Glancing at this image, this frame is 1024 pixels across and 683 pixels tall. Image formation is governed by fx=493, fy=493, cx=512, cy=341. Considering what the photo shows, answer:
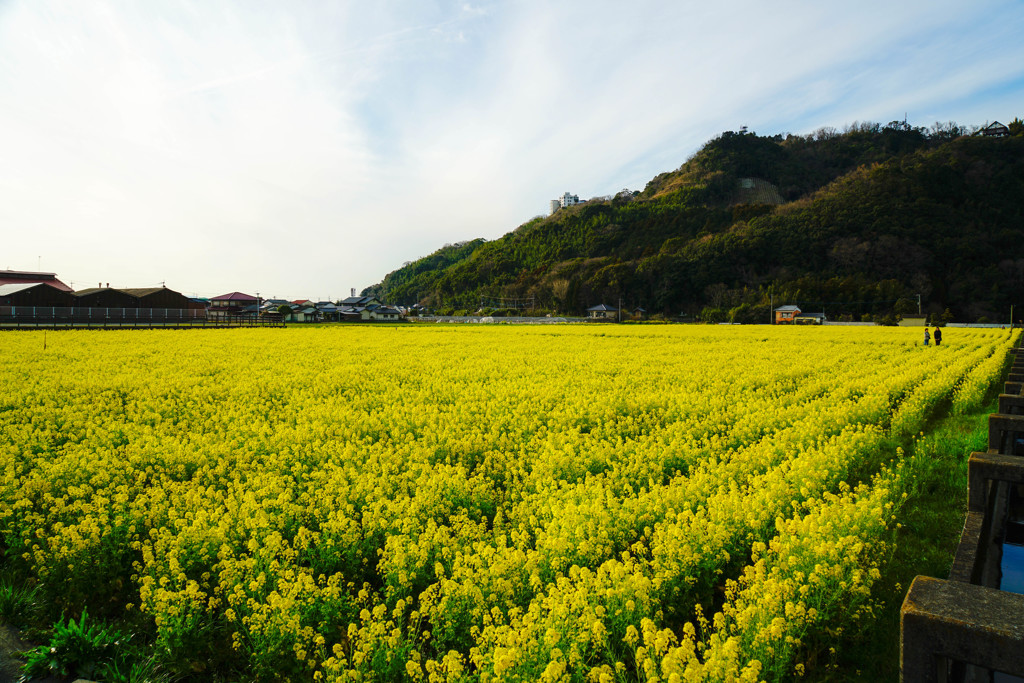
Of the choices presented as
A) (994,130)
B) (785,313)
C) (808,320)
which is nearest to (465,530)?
(808,320)

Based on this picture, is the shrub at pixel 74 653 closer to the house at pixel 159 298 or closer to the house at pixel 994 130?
the house at pixel 159 298

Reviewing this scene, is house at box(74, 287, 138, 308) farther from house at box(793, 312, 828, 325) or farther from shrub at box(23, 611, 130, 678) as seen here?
house at box(793, 312, 828, 325)

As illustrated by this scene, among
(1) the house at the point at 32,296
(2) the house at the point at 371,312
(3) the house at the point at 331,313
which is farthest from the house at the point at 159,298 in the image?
(2) the house at the point at 371,312

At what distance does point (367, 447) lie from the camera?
6211 millimetres

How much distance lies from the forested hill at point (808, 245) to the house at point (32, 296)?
74193 mm

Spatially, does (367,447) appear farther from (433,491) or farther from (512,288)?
(512,288)

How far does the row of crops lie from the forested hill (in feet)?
237

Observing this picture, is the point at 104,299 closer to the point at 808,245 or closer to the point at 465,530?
the point at 465,530

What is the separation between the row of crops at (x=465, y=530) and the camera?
275cm

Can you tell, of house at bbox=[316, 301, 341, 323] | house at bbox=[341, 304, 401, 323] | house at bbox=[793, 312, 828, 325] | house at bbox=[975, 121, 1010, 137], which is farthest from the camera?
house at bbox=[975, 121, 1010, 137]

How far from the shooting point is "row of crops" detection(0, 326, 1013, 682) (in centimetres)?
275

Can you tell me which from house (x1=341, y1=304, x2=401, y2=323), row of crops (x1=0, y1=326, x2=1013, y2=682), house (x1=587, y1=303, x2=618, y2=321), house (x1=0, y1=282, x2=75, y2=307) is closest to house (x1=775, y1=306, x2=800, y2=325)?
house (x1=587, y1=303, x2=618, y2=321)

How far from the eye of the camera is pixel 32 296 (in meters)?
42.8

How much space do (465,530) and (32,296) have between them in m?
57.0
